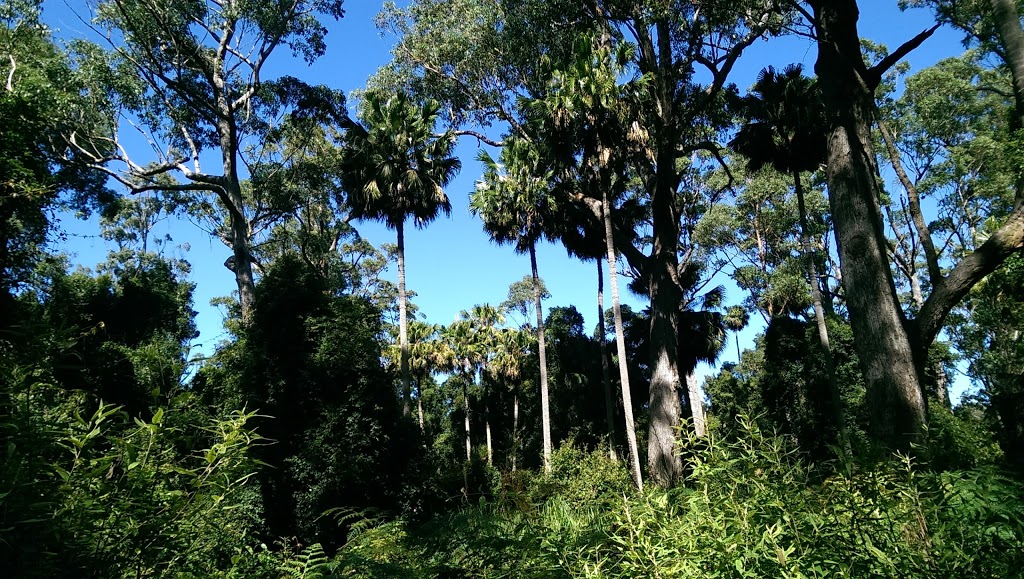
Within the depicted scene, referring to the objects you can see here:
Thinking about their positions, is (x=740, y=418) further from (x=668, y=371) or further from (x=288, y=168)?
(x=288, y=168)

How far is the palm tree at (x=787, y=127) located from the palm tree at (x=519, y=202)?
22.8 feet

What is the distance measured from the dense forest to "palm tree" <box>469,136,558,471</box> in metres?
0.13

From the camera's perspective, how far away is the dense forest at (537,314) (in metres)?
1.98

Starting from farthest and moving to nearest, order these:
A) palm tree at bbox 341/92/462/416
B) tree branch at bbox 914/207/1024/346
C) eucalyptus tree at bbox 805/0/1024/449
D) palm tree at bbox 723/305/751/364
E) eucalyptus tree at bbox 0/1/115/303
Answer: palm tree at bbox 723/305/751/364 < palm tree at bbox 341/92/462/416 < eucalyptus tree at bbox 0/1/115/303 < eucalyptus tree at bbox 805/0/1024/449 < tree branch at bbox 914/207/1024/346

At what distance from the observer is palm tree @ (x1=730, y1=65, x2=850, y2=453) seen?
56.9 ft

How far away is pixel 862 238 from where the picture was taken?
697cm

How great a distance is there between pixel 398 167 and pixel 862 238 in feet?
51.7

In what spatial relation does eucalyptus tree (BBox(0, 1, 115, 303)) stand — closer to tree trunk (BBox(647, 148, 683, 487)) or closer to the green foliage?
the green foliage

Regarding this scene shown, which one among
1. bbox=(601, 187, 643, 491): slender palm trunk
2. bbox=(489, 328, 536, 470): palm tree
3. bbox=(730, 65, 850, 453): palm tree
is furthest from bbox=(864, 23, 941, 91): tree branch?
bbox=(489, 328, 536, 470): palm tree

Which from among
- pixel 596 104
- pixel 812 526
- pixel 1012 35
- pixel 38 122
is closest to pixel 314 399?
pixel 38 122

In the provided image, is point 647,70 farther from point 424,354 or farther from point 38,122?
point 424,354

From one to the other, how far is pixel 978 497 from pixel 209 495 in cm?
278

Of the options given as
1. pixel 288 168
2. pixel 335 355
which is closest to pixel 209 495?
pixel 335 355

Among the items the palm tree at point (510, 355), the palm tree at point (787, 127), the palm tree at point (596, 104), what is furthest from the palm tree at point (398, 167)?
the palm tree at point (510, 355)
